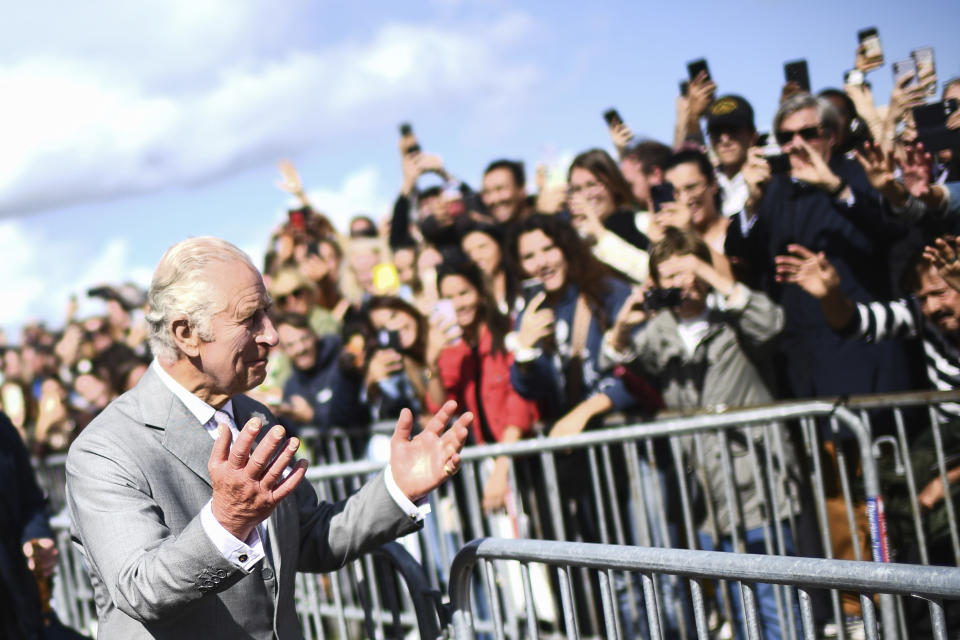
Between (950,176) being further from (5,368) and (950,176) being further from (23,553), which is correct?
(5,368)

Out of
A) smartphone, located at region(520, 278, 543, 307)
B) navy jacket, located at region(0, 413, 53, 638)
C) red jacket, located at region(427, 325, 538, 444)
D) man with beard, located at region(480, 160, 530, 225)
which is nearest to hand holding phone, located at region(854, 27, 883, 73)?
smartphone, located at region(520, 278, 543, 307)

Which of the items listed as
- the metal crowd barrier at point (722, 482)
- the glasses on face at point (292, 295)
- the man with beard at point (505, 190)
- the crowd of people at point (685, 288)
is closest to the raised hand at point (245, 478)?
the crowd of people at point (685, 288)

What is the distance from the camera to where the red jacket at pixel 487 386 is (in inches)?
219

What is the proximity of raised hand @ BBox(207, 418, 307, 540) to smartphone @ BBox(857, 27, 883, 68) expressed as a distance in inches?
158

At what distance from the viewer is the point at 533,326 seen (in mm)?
5273

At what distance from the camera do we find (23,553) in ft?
14.6

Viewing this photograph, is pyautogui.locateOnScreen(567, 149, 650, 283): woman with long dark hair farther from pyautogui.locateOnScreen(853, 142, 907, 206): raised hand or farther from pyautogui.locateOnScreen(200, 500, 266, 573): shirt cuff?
pyautogui.locateOnScreen(200, 500, 266, 573): shirt cuff

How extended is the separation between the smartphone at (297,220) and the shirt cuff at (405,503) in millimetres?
6977

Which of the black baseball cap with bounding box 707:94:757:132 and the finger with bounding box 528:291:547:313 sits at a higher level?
the black baseball cap with bounding box 707:94:757:132

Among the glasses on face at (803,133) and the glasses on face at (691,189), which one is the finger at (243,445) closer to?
the glasses on face at (803,133)

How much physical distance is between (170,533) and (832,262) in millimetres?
3533

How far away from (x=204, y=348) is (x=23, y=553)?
2265mm

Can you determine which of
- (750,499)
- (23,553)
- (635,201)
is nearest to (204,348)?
(23,553)

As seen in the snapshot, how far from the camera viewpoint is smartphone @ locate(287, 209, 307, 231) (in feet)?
32.0
